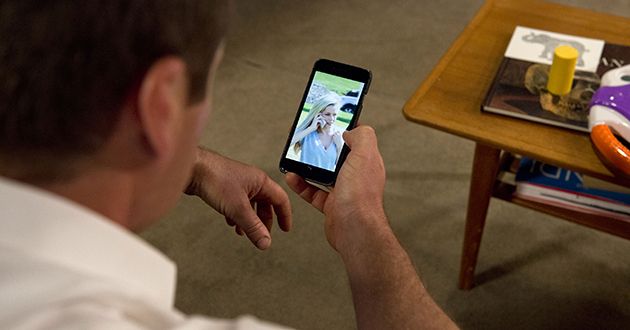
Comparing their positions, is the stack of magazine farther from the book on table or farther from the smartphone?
the smartphone

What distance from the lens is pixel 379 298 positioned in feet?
2.93

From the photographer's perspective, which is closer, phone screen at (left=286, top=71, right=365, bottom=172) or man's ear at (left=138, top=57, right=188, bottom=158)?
man's ear at (left=138, top=57, right=188, bottom=158)

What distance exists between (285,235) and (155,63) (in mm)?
1316

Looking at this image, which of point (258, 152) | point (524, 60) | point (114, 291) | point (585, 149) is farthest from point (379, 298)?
point (258, 152)

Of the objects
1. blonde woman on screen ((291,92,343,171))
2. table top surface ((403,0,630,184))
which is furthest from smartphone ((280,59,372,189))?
table top surface ((403,0,630,184))

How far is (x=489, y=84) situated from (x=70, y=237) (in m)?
1.08

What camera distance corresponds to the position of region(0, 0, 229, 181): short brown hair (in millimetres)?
499

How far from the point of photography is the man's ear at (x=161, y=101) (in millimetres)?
524

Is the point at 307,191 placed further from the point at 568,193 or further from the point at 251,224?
the point at 568,193

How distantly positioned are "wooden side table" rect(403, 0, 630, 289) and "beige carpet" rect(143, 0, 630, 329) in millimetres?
115

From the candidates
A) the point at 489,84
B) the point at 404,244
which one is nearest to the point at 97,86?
the point at 489,84

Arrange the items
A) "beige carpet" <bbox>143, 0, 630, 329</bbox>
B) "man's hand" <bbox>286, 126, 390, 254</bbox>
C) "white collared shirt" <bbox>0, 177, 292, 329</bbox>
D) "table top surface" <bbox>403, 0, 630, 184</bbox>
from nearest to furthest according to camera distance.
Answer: "white collared shirt" <bbox>0, 177, 292, 329</bbox>
"man's hand" <bbox>286, 126, 390, 254</bbox>
"table top surface" <bbox>403, 0, 630, 184</bbox>
"beige carpet" <bbox>143, 0, 630, 329</bbox>

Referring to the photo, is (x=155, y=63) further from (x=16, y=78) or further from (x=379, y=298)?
(x=379, y=298)

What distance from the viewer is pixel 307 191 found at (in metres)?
1.16
